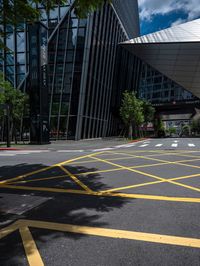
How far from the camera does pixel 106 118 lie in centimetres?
4684

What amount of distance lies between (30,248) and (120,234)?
1.38 metres

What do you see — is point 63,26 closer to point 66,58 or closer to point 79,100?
point 66,58

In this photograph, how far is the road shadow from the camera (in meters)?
4.18

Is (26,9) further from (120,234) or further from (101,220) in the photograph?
(120,234)

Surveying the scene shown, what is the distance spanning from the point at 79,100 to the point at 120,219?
103 ft

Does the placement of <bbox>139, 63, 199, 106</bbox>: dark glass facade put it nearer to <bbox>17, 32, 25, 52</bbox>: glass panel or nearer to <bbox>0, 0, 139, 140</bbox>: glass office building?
<bbox>0, 0, 139, 140</bbox>: glass office building

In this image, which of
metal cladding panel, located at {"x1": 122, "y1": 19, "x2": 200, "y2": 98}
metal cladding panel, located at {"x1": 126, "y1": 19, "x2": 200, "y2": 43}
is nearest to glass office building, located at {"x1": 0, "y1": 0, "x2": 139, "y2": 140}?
metal cladding panel, located at {"x1": 122, "y1": 19, "x2": 200, "y2": 98}

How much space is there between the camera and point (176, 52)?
56.7 meters

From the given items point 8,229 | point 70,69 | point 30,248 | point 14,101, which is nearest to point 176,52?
point 70,69

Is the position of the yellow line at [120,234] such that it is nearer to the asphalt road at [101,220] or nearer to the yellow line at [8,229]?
the asphalt road at [101,220]

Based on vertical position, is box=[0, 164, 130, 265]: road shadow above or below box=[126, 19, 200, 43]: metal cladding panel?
below

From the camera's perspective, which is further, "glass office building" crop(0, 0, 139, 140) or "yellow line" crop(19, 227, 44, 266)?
"glass office building" crop(0, 0, 139, 140)

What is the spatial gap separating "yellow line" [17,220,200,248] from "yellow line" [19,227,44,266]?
0.29 metres

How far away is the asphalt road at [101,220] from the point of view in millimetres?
3662
